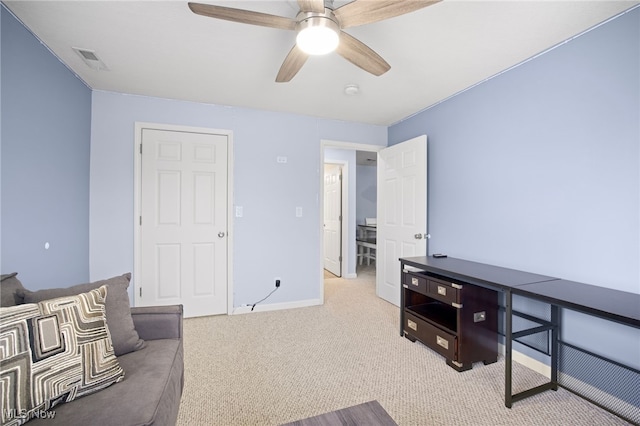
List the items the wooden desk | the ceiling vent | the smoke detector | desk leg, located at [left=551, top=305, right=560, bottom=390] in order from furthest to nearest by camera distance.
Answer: the smoke detector < the ceiling vent < desk leg, located at [left=551, top=305, right=560, bottom=390] < the wooden desk

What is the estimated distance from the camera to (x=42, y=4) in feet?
5.53

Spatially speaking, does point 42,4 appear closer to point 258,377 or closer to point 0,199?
point 0,199

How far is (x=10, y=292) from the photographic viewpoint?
127cm

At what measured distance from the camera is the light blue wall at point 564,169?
68.7 inches

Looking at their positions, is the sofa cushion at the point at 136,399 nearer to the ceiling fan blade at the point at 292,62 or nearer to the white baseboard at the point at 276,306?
the ceiling fan blade at the point at 292,62

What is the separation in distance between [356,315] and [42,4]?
3532 millimetres

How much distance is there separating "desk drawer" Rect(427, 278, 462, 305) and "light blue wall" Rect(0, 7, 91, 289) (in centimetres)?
292

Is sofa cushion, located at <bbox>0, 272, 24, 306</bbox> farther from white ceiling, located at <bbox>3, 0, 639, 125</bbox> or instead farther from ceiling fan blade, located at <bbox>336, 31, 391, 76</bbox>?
ceiling fan blade, located at <bbox>336, 31, 391, 76</bbox>

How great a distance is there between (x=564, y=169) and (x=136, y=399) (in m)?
2.78

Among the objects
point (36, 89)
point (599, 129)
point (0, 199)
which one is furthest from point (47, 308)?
point (599, 129)

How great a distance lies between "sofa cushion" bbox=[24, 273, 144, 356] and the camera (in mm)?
1404

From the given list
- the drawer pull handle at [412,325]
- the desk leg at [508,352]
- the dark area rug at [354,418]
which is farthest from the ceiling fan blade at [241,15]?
the drawer pull handle at [412,325]

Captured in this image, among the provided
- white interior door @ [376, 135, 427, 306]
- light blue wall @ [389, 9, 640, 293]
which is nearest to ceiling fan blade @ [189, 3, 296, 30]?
light blue wall @ [389, 9, 640, 293]

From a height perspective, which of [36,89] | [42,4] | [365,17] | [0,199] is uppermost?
[42,4]
